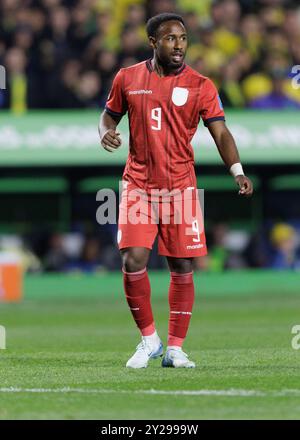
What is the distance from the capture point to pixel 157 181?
8250 mm

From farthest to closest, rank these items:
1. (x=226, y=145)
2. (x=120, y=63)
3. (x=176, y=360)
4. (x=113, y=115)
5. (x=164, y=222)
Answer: (x=120, y=63)
(x=113, y=115)
(x=226, y=145)
(x=164, y=222)
(x=176, y=360)

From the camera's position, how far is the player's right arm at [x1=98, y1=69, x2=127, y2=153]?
324 inches

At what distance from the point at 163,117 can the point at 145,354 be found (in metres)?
1.58

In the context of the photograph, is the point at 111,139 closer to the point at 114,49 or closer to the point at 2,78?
the point at 2,78

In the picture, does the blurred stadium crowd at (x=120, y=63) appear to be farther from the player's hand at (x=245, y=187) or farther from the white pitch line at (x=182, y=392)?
the white pitch line at (x=182, y=392)

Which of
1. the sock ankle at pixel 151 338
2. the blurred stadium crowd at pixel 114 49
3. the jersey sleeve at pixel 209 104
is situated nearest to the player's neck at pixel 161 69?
the jersey sleeve at pixel 209 104

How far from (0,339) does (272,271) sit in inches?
385

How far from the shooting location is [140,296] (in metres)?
8.27

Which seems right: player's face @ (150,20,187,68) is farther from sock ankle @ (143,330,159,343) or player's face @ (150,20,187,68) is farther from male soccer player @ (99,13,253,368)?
sock ankle @ (143,330,159,343)

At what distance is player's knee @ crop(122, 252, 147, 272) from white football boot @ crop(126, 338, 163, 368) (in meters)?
0.50

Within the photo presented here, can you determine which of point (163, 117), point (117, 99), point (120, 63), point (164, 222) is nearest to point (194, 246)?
point (164, 222)

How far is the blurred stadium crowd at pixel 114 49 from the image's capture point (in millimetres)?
19812

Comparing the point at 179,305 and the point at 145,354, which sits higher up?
the point at 179,305

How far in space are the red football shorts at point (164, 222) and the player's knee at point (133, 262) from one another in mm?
70
